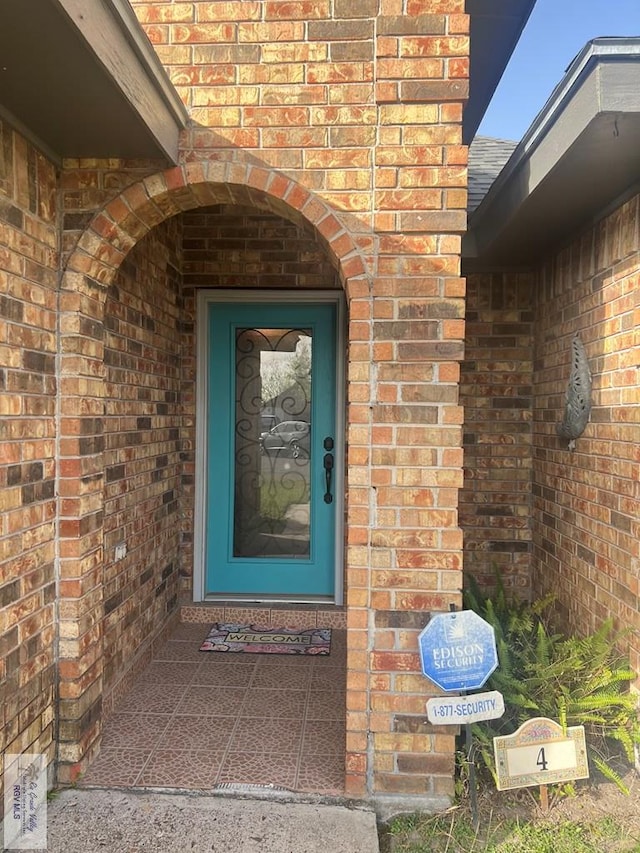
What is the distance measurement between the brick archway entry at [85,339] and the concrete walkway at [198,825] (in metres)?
0.23

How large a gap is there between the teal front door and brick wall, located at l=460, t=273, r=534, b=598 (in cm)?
96

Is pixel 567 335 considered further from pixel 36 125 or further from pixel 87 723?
pixel 87 723

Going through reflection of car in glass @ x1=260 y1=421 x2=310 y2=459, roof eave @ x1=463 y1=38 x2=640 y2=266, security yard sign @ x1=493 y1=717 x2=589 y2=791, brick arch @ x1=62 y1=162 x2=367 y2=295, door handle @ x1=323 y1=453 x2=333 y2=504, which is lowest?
security yard sign @ x1=493 y1=717 x2=589 y2=791

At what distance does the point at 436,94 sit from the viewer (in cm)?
241

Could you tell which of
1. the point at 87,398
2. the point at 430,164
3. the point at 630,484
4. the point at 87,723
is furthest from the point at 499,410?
the point at 87,723

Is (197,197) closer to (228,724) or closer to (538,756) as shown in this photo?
(228,724)

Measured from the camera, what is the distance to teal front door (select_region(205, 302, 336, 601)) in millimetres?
4219

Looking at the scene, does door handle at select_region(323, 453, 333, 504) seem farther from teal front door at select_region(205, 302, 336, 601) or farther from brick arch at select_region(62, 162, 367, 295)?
brick arch at select_region(62, 162, 367, 295)

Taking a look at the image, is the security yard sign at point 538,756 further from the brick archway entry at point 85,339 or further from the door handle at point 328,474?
the door handle at point 328,474

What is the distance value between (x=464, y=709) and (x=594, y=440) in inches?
61.6

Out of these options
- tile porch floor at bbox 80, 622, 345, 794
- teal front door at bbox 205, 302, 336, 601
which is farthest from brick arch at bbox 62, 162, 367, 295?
tile porch floor at bbox 80, 622, 345, 794

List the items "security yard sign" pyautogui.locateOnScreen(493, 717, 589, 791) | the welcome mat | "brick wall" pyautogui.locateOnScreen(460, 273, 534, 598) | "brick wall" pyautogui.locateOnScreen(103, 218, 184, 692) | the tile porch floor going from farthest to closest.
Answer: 1. "brick wall" pyautogui.locateOnScreen(460, 273, 534, 598)
2. the welcome mat
3. "brick wall" pyautogui.locateOnScreen(103, 218, 184, 692)
4. the tile porch floor
5. "security yard sign" pyautogui.locateOnScreen(493, 717, 589, 791)

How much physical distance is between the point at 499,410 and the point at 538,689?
6.38ft

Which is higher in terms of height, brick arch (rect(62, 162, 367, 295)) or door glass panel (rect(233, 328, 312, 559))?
brick arch (rect(62, 162, 367, 295))
